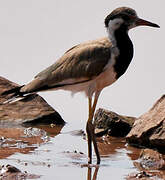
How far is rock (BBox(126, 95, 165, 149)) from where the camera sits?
10625 mm

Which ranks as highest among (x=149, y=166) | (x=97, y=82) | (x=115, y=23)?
(x=115, y=23)

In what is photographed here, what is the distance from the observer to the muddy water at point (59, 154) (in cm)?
894

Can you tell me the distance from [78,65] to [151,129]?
1.69m

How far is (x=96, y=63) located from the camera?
957 cm

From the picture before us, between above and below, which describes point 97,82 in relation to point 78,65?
below

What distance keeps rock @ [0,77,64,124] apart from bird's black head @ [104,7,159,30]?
11.6ft

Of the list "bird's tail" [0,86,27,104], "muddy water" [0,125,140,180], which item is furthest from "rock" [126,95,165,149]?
→ "bird's tail" [0,86,27,104]

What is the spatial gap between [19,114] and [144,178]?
509 centimetres

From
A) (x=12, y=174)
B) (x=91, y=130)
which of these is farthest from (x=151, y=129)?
(x=12, y=174)

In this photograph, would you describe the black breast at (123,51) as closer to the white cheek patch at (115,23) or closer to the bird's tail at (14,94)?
the white cheek patch at (115,23)

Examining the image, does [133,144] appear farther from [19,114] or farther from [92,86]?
[19,114]

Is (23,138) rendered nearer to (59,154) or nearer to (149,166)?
(59,154)

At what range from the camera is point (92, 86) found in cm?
967

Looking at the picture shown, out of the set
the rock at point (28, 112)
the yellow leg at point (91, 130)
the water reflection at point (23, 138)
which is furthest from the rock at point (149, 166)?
the rock at point (28, 112)
